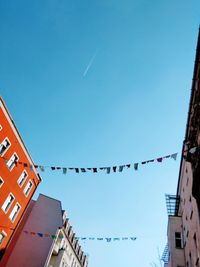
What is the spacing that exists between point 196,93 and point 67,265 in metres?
34.8

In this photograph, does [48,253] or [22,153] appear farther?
[48,253]

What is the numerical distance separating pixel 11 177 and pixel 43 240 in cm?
1617

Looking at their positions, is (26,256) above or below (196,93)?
below

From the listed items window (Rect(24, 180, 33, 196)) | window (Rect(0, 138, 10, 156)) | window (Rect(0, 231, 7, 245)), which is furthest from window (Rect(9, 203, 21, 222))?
window (Rect(0, 138, 10, 156))

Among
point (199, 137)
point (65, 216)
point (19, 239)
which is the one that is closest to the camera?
point (199, 137)

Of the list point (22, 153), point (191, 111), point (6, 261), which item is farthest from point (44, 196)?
point (191, 111)

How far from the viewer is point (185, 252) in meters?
21.9

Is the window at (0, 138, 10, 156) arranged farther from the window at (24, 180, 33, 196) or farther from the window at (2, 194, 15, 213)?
the window at (24, 180, 33, 196)

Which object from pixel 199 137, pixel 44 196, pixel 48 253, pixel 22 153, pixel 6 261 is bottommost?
pixel 6 261

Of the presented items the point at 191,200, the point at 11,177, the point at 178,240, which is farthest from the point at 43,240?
the point at 191,200

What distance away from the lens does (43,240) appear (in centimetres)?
3497

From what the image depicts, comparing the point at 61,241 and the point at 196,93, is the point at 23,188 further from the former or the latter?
the point at 196,93

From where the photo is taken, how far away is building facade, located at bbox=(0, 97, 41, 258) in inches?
891

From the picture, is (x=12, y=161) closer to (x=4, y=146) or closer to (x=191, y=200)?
(x=4, y=146)
